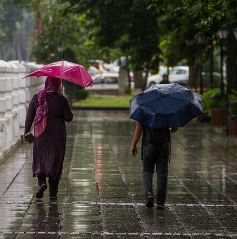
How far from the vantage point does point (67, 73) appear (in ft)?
39.8

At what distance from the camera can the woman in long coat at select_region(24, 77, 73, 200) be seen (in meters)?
12.1

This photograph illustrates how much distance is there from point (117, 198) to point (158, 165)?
100cm

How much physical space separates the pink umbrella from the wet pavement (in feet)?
5.13

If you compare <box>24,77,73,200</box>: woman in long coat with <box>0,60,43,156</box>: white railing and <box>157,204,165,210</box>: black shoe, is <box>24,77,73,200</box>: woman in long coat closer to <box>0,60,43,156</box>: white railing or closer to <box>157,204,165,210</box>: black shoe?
<box>157,204,165,210</box>: black shoe

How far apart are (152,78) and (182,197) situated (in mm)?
49307

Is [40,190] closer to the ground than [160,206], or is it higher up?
higher up

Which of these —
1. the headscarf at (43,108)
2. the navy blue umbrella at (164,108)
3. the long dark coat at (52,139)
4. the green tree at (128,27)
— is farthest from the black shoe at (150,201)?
the green tree at (128,27)

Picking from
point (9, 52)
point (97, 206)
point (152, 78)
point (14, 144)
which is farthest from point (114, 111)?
point (9, 52)

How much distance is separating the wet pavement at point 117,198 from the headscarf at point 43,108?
937mm

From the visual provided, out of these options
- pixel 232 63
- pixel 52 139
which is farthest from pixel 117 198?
pixel 232 63

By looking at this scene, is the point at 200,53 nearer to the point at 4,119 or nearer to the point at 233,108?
the point at 233,108

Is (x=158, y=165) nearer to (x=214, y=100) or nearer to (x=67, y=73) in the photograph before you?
(x=67, y=73)

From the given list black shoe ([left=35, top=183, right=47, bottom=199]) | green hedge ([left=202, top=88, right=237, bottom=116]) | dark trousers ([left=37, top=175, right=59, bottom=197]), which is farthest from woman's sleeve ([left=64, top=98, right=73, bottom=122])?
green hedge ([left=202, top=88, right=237, bottom=116])

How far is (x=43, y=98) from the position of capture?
12195mm
